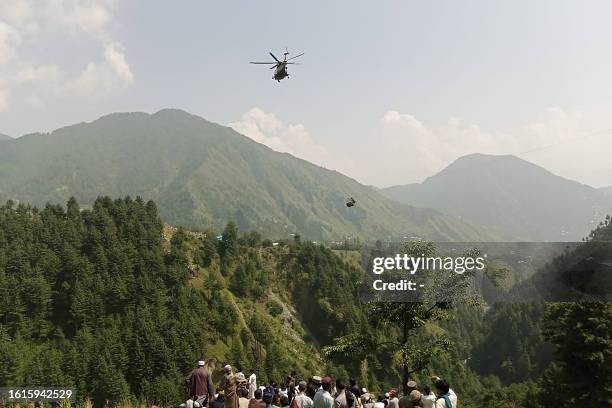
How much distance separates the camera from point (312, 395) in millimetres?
14461

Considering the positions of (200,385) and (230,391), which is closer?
(230,391)

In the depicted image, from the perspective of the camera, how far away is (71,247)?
136m

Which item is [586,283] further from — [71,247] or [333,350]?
[71,247]

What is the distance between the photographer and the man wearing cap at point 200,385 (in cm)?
1662

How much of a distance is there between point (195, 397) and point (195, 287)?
139 metres

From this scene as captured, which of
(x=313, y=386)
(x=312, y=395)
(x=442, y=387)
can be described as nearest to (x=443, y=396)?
(x=442, y=387)

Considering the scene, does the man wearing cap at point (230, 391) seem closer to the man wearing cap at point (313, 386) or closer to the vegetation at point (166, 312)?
the man wearing cap at point (313, 386)

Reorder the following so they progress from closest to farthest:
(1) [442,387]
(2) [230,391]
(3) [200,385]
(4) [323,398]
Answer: (1) [442,387] < (4) [323,398] < (2) [230,391] < (3) [200,385]

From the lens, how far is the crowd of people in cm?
1230

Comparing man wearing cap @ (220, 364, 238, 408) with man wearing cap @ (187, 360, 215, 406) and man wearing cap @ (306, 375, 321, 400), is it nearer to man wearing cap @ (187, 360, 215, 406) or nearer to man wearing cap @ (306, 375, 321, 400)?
man wearing cap @ (187, 360, 215, 406)

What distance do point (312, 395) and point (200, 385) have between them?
4707mm

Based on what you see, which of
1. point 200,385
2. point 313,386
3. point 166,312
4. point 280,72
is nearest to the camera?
point 313,386

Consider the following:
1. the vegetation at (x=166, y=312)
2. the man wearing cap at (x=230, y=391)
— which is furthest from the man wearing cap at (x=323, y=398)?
the vegetation at (x=166, y=312)

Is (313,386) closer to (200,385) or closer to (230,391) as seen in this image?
(230,391)
